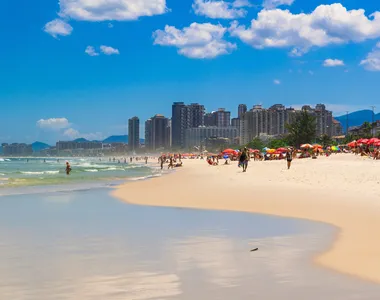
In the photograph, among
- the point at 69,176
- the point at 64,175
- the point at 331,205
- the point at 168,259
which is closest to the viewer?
the point at 168,259

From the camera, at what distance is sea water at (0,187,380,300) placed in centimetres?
548

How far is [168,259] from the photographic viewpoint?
7176 millimetres

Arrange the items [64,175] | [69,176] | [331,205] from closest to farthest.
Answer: [331,205] → [69,176] → [64,175]

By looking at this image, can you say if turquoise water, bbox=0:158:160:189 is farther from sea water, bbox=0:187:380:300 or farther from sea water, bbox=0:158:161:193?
sea water, bbox=0:187:380:300

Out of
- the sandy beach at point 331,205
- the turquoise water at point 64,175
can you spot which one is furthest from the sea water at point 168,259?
the turquoise water at point 64,175

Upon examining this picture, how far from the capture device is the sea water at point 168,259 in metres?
5.48

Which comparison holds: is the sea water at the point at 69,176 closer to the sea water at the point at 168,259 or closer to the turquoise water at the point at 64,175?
the turquoise water at the point at 64,175

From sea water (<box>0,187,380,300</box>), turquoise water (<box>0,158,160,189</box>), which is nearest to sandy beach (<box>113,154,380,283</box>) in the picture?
sea water (<box>0,187,380,300</box>)

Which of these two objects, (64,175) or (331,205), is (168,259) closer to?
(331,205)

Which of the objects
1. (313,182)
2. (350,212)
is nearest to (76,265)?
(350,212)

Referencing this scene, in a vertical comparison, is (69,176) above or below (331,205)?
below

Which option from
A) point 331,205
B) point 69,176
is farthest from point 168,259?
point 69,176

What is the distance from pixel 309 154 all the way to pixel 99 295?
189ft

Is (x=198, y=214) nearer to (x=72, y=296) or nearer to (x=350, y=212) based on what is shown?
(x=350, y=212)
